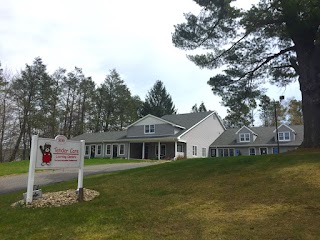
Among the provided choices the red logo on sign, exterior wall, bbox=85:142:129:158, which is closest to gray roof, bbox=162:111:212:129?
exterior wall, bbox=85:142:129:158

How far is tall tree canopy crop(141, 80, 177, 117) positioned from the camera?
2375 inches

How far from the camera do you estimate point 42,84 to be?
43469 mm

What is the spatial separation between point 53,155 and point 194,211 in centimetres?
395

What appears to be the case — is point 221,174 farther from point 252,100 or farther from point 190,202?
point 252,100

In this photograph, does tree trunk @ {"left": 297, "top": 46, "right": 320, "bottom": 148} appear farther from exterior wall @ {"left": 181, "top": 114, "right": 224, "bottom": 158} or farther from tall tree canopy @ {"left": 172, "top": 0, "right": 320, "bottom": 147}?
exterior wall @ {"left": 181, "top": 114, "right": 224, "bottom": 158}

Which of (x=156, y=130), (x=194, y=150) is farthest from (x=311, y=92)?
(x=156, y=130)

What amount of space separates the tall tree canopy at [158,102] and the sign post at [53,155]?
50943 millimetres

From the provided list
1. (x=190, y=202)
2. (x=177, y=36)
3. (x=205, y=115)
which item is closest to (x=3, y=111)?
(x=205, y=115)

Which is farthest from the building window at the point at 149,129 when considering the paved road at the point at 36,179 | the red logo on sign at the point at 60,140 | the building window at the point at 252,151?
the red logo on sign at the point at 60,140

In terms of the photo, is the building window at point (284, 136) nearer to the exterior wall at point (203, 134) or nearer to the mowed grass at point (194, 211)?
the exterior wall at point (203, 134)

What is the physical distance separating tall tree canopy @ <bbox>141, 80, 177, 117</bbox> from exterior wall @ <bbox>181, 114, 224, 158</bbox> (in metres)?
20.7

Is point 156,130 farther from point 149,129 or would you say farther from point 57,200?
point 57,200

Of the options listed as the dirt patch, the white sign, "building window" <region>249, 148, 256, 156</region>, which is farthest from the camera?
"building window" <region>249, 148, 256, 156</region>

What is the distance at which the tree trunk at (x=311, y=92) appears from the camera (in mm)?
13305
